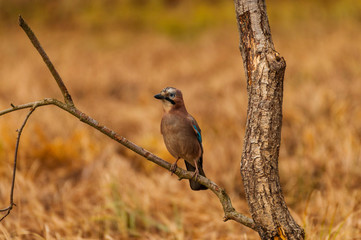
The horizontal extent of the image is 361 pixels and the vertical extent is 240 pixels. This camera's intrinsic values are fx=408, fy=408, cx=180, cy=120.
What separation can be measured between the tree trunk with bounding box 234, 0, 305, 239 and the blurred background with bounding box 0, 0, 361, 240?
63cm

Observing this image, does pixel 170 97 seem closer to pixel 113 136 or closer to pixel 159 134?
pixel 113 136

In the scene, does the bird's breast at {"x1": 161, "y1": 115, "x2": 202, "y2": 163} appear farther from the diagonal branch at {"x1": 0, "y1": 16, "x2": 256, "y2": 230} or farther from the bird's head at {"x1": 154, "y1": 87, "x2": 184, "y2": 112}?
the diagonal branch at {"x1": 0, "y1": 16, "x2": 256, "y2": 230}

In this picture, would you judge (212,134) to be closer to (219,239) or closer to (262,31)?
(219,239)

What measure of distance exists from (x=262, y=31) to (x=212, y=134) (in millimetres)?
3537

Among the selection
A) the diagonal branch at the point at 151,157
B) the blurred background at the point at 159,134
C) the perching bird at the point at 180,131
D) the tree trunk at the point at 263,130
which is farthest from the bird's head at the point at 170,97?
the blurred background at the point at 159,134

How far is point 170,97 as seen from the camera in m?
2.22

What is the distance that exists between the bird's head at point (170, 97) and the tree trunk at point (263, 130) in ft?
1.46

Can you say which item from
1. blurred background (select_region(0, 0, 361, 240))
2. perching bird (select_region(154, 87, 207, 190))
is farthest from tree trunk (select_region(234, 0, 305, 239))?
blurred background (select_region(0, 0, 361, 240))

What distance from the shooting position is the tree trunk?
190 centimetres

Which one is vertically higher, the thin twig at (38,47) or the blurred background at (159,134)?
the blurred background at (159,134)

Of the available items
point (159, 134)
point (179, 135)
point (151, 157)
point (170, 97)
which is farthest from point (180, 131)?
point (159, 134)

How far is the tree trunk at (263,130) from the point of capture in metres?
1.90

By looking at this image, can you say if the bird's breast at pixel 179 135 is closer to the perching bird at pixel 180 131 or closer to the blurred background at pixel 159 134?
the perching bird at pixel 180 131

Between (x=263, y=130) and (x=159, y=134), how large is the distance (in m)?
3.57
